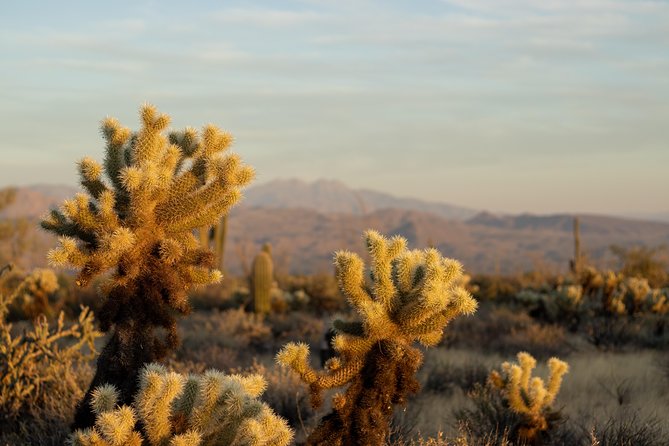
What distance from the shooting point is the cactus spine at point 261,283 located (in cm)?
1625

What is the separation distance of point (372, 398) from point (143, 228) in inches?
81.0

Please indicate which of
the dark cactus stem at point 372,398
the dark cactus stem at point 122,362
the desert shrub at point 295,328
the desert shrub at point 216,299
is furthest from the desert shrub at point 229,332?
the dark cactus stem at point 372,398

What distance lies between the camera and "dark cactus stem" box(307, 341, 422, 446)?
4.95 m

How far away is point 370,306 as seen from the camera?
16.1 feet

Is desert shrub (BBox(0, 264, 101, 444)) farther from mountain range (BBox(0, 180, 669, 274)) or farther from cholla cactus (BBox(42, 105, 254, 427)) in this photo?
mountain range (BBox(0, 180, 669, 274))

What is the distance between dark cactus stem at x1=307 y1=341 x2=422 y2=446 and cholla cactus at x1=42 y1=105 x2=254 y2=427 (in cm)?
149

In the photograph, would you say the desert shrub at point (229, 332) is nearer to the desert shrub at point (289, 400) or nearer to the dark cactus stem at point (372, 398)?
the desert shrub at point (289, 400)

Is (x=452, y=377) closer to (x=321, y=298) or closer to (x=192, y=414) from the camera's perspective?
(x=192, y=414)

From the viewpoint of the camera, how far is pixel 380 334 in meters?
5.03

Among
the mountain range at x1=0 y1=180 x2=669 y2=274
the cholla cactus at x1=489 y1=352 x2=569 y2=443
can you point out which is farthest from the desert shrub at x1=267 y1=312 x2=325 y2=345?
the mountain range at x1=0 y1=180 x2=669 y2=274

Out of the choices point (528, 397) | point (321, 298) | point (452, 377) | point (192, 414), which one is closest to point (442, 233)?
point (321, 298)

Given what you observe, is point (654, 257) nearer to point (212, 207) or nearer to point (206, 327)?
point (206, 327)

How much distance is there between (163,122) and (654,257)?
2158cm

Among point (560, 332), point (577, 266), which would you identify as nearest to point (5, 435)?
point (560, 332)
